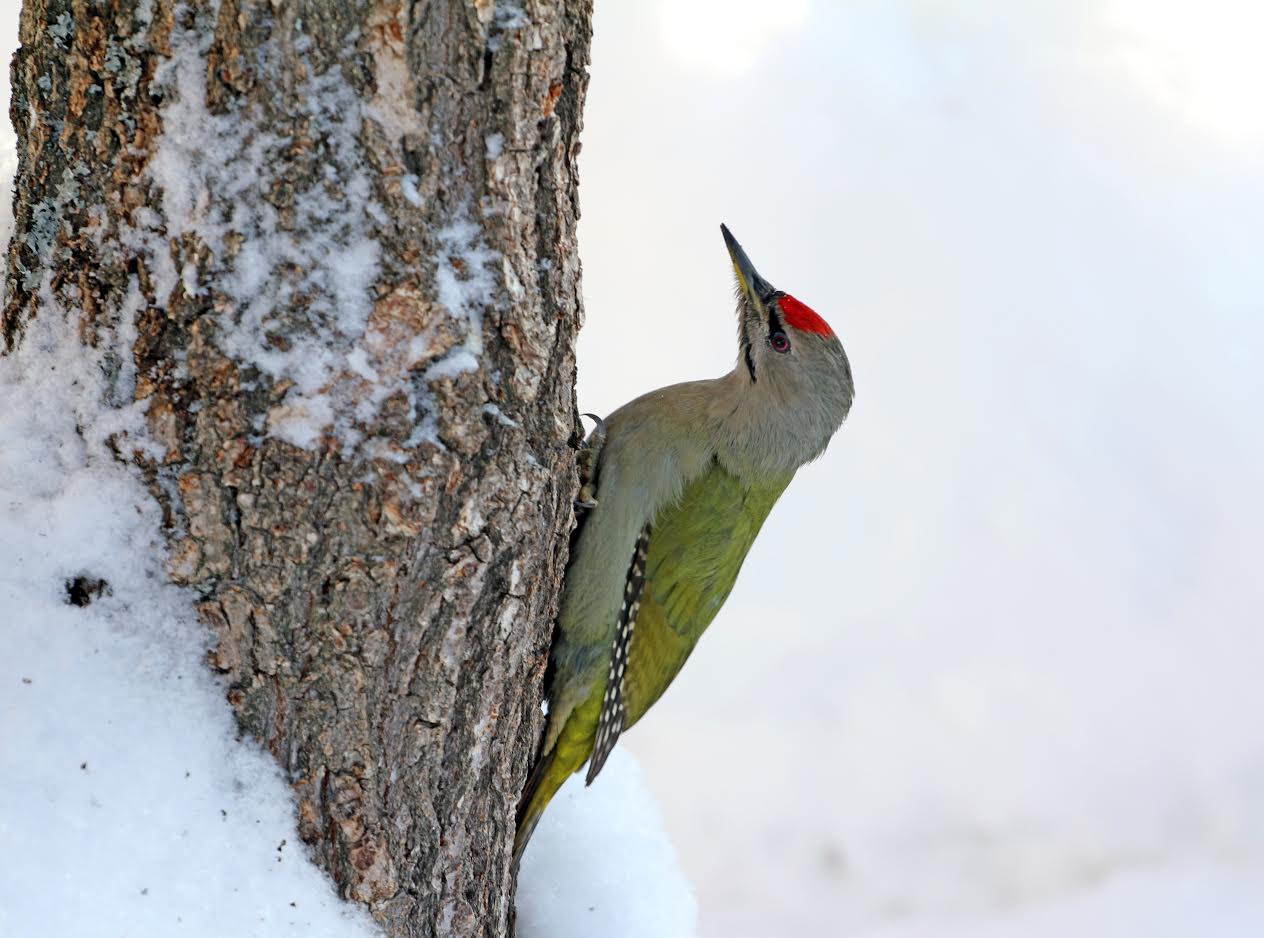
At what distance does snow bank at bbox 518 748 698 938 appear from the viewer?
293 centimetres

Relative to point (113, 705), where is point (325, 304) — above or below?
above

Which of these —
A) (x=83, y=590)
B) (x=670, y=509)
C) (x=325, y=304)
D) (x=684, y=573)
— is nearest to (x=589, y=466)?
(x=670, y=509)

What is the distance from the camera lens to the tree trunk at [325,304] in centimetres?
194

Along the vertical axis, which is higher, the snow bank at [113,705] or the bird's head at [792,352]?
the bird's head at [792,352]

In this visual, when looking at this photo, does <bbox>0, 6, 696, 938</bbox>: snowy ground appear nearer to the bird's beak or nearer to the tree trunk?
the tree trunk

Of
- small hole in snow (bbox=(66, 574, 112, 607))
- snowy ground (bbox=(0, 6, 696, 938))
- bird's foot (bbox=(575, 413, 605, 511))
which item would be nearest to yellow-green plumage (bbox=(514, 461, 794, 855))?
bird's foot (bbox=(575, 413, 605, 511))

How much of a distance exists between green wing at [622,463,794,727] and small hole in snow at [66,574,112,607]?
5.23ft

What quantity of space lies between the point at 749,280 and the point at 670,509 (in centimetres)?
93

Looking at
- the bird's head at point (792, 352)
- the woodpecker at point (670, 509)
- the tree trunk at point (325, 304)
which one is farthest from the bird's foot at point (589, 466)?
the tree trunk at point (325, 304)

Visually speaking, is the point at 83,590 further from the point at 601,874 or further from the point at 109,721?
the point at 601,874

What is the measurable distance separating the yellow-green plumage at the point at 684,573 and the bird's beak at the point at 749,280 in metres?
0.67

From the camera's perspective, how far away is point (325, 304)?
2.00 metres

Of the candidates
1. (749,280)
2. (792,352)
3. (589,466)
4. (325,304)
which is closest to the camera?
(325,304)

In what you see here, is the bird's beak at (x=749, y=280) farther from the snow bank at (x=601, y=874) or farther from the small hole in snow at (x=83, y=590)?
the small hole in snow at (x=83, y=590)
